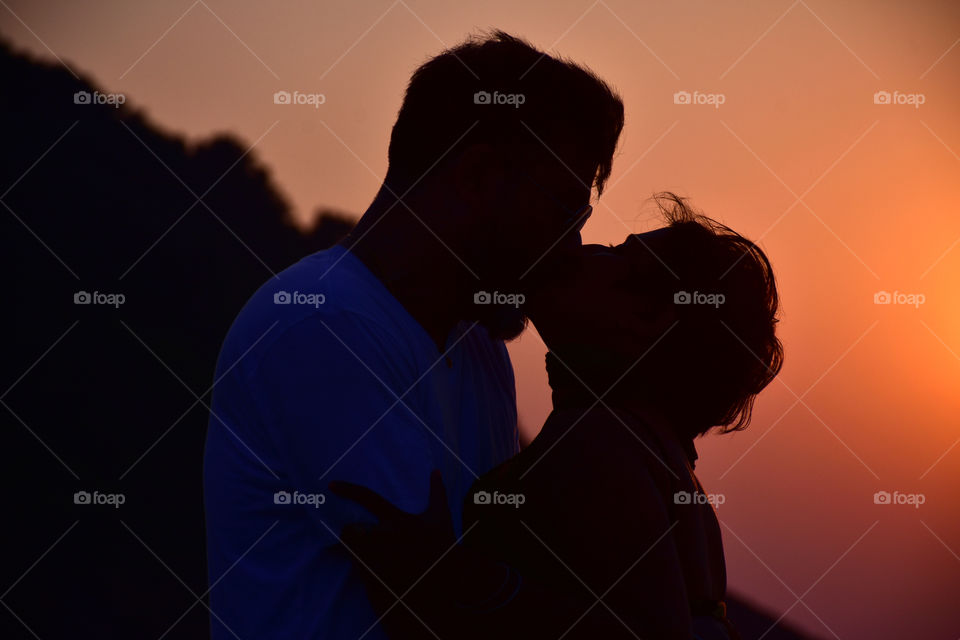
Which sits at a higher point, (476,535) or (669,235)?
(669,235)

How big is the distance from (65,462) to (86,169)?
4.39 metres

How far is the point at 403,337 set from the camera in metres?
1.62

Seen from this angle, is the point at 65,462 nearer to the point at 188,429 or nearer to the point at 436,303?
the point at 188,429

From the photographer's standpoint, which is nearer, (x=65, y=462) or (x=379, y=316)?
(x=379, y=316)

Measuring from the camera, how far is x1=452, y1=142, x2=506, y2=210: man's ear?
1.88 metres

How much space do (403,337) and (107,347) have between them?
10119 millimetres

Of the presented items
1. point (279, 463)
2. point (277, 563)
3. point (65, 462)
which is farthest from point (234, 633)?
point (65, 462)

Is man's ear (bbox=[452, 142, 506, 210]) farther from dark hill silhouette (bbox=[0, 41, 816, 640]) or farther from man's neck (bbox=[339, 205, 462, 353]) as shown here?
dark hill silhouette (bbox=[0, 41, 816, 640])

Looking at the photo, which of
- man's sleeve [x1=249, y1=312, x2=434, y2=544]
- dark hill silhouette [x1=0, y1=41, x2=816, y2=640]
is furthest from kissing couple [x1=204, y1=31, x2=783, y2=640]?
dark hill silhouette [x1=0, y1=41, x2=816, y2=640]

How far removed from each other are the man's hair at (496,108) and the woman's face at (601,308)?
331mm

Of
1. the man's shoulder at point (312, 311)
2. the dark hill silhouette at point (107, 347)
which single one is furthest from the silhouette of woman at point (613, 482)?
the dark hill silhouette at point (107, 347)

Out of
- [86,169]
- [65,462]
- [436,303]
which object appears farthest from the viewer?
[86,169]

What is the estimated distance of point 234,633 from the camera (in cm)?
150

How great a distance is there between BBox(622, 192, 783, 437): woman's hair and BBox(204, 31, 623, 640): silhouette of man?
29cm
